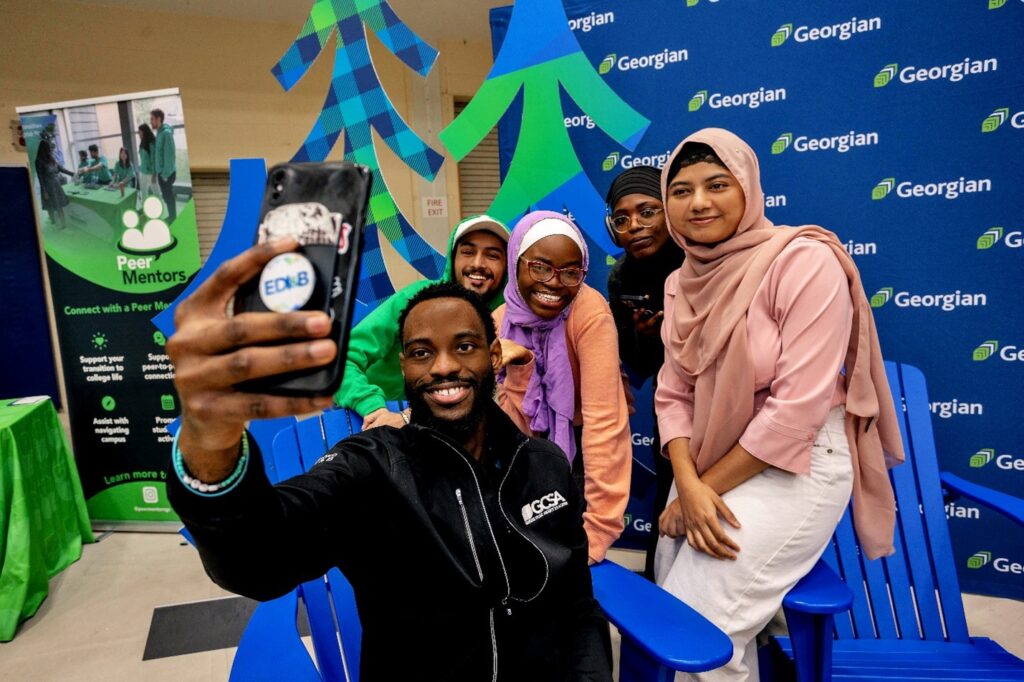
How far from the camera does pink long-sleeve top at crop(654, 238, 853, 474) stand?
1245 millimetres

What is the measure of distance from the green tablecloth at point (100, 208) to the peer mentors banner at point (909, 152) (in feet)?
8.34

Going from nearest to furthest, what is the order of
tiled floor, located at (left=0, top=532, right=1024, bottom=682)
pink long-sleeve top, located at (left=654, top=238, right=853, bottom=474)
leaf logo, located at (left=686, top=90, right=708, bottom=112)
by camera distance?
pink long-sleeve top, located at (left=654, top=238, right=853, bottom=474)
tiled floor, located at (left=0, top=532, right=1024, bottom=682)
leaf logo, located at (left=686, top=90, right=708, bottom=112)

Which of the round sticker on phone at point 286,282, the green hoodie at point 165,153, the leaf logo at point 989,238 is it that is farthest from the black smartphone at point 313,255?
the green hoodie at point 165,153

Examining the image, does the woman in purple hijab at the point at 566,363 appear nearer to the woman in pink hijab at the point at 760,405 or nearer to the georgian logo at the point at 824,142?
the woman in pink hijab at the point at 760,405

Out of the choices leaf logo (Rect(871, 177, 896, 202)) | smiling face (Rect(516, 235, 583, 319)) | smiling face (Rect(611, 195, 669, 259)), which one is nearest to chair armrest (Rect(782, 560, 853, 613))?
smiling face (Rect(516, 235, 583, 319))

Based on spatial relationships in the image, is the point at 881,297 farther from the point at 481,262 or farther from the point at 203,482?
the point at 203,482

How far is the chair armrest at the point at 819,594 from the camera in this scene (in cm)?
117

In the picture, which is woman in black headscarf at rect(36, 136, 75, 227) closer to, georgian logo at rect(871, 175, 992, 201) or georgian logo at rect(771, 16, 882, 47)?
georgian logo at rect(771, 16, 882, 47)

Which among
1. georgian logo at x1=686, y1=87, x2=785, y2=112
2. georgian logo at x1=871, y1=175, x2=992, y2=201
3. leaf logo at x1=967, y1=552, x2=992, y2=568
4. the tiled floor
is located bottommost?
the tiled floor

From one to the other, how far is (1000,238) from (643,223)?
1.58m

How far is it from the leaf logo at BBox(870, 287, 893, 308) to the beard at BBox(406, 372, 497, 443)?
2083 mm

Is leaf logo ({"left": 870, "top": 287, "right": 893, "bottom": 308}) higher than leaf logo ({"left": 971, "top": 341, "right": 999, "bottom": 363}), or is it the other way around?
leaf logo ({"left": 870, "top": 287, "right": 893, "bottom": 308})

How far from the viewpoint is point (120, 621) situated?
2.47 m

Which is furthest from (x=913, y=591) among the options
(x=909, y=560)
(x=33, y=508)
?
(x=33, y=508)
